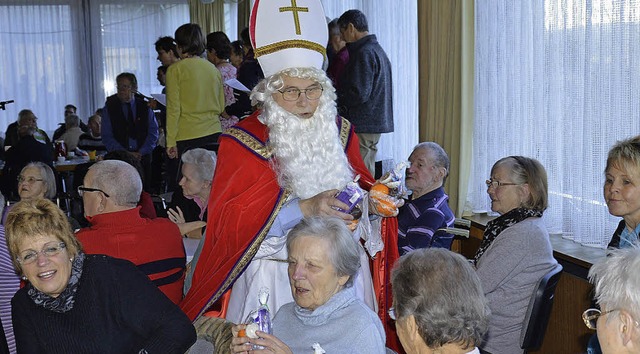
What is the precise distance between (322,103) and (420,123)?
9.87 ft

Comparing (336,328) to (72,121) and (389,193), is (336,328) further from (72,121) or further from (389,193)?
(72,121)

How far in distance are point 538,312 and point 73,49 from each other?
1382cm

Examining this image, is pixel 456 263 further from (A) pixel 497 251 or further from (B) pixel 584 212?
(B) pixel 584 212

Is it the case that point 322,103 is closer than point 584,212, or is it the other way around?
point 322,103

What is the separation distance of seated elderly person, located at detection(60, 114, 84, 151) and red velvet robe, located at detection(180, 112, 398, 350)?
8.76 metres

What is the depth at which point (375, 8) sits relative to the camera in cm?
811

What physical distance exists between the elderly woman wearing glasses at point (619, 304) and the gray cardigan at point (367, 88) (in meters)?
4.78

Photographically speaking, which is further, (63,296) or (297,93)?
(297,93)

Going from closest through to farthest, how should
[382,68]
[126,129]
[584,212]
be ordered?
[584,212] < [382,68] < [126,129]

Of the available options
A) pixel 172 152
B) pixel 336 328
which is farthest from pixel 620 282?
pixel 172 152

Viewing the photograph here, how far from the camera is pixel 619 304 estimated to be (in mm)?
1897

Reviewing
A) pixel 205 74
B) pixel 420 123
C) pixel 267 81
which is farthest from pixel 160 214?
pixel 267 81

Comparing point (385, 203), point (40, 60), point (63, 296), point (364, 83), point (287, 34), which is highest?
point (40, 60)

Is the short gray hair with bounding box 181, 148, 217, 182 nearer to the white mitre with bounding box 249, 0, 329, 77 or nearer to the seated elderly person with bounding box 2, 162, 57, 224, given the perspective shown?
the seated elderly person with bounding box 2, 162, 57, 224
